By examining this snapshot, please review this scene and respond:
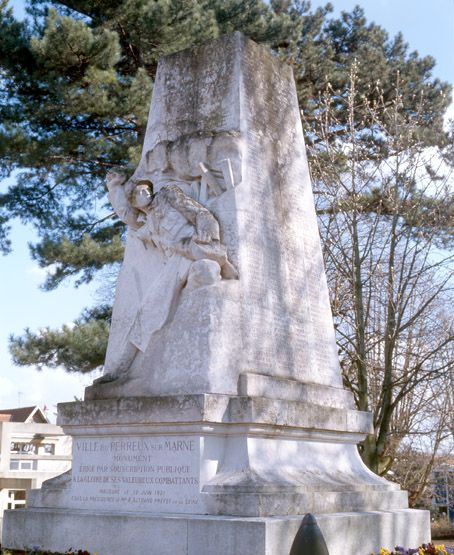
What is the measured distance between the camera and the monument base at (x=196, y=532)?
237 inches

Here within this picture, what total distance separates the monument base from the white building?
10.2 m

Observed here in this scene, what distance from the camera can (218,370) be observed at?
6.89 m

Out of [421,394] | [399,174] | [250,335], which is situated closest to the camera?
[250,335]

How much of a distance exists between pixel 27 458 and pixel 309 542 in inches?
601

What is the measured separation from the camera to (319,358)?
26.4ft

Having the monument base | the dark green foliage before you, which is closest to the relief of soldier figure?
the monument base

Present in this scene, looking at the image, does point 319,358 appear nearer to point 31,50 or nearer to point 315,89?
point 31,50

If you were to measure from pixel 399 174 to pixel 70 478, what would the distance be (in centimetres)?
913

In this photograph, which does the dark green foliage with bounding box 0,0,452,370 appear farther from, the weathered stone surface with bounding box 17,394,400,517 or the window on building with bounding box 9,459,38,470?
the weathered stone surface with bounding box 17,394,400,517

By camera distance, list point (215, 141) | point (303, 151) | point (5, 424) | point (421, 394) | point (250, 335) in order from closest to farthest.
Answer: point (250, 335)
point (215, 141)
point (303, 151)
point (421, 394)
point (5, 424)

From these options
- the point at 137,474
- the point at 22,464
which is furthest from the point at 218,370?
the point at 22,464

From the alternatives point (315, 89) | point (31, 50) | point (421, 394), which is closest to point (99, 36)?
point (31, 50)

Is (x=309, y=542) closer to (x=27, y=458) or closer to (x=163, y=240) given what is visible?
(x=163, y=240)

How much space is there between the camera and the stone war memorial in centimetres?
658
